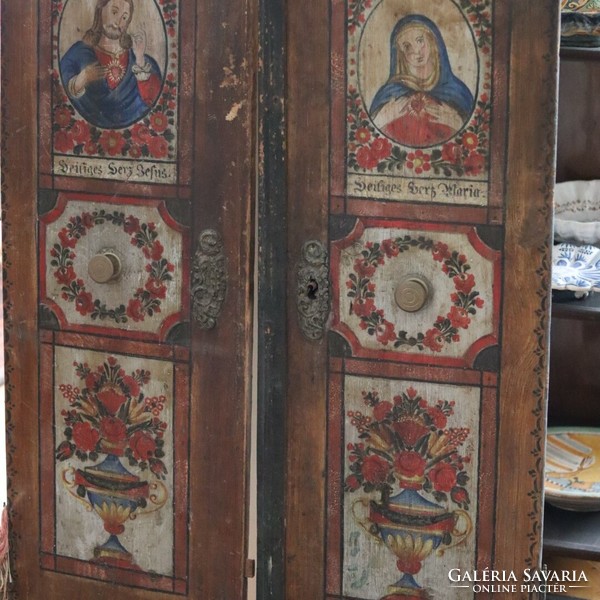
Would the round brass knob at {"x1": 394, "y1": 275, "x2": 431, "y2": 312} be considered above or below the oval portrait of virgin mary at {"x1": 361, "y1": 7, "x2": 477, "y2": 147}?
below

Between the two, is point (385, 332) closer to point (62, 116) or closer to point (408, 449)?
point (408, 449)

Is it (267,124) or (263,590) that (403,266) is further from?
(263,590)

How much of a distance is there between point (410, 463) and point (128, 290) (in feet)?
1.78

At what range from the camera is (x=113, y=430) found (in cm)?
192

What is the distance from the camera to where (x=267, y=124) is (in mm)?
1741

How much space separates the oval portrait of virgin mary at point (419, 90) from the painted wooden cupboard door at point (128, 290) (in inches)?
8.6

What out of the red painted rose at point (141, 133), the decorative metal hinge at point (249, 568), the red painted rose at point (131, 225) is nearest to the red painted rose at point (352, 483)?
the decorative metal hinge at point (249, 568)

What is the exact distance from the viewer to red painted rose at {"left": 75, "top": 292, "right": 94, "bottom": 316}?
1.89 metres

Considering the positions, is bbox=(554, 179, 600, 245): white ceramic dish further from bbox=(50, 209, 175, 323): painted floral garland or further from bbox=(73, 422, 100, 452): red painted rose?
bbox=(73, 422, 100, 452): red painted rose

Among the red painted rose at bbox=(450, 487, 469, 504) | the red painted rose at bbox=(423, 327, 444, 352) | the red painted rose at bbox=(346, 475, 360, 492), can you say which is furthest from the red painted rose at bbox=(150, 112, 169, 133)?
the red painted rose at bbox=(450, 487, 469, 504)

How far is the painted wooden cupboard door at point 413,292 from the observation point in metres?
1.63

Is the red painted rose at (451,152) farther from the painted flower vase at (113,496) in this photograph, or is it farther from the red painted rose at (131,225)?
the painted flower vase at (113,496)

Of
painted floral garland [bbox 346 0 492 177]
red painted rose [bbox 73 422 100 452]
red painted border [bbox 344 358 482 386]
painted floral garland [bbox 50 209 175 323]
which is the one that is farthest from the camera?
red painted rose [bbox 73 422 100 452]

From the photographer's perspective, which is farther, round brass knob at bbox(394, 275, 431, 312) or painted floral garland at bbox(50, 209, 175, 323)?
painted floral garland at bbox(50, 209, 175, 323)
